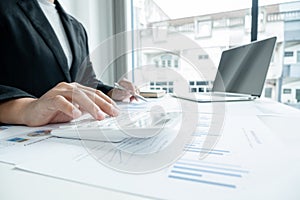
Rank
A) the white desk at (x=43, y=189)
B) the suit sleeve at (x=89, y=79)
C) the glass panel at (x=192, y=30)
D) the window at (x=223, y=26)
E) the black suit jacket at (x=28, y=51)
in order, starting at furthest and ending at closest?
the window at (x=223, y=26) → the glass panel at (x=192, y=30) → the suit sleeve at (x=89, y=79) → the black suit jacket at (x=28, y=51) → the white desk at (x=43, y=189)

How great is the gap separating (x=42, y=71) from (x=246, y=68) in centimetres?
80

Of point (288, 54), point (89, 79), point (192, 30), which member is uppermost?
point (192, 30)

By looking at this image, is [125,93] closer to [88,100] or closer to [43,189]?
[88,100]

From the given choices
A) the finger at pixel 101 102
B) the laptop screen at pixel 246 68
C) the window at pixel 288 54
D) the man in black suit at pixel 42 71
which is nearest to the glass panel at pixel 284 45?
the window at pixel 288 54

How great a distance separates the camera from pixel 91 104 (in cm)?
43

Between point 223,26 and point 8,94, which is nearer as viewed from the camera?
point 8,94

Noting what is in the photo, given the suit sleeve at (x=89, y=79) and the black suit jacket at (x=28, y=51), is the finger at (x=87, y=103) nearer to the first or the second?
the black suit jacket at (x=28, y=51)

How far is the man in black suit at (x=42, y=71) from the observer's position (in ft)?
1.45

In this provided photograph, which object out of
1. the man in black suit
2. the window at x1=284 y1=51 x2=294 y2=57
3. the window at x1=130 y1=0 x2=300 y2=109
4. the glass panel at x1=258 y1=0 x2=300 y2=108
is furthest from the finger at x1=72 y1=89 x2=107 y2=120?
the window at x1=284 y1=51 x2=294 y2=57

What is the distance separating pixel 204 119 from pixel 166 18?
1406 millimetres

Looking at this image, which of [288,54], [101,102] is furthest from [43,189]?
[288,54]

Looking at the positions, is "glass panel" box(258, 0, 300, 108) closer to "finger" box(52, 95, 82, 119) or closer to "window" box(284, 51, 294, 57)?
"window" box(284, 51, 294, 57)

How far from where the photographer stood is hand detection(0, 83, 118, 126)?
1.40 ft

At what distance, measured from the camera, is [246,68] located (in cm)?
95
